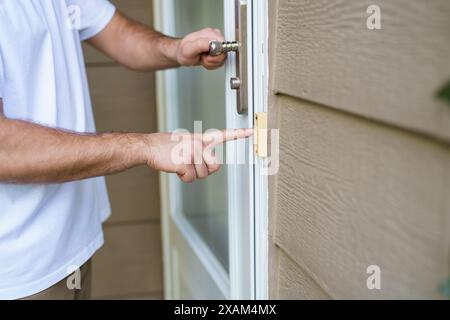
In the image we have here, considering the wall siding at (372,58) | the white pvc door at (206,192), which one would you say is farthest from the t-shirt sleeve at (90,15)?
the wall siding at (372,58)

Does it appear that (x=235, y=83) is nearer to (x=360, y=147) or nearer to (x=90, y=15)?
(x=360, y=147)

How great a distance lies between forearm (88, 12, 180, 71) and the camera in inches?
55.9

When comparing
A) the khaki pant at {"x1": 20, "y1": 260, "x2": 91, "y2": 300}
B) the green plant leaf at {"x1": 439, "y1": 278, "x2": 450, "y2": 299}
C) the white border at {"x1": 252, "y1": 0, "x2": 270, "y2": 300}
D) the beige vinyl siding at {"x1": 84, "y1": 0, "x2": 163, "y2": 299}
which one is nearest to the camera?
the green plant leaf at {"x1": 439, "y1": 278, "x2": 450, "y2": 299}

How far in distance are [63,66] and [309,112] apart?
25.3 inches

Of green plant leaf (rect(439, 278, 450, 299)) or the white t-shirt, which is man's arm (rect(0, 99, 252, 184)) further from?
green plant leaf (rect(439, 278, 450, 299))

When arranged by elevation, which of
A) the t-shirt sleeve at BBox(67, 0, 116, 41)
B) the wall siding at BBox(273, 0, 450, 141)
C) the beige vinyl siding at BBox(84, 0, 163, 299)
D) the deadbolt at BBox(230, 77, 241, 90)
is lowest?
the beige vinyl siding at BBox(84, 0, 163, 299)

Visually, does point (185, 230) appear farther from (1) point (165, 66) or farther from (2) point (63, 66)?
(2) point (63, 66)

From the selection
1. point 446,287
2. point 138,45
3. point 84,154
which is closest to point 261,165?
point 84,154

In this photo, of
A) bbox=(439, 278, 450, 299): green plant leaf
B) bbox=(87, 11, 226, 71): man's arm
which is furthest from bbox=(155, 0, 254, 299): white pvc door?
bbox=(439, 278, 450, 299): green plant leaf

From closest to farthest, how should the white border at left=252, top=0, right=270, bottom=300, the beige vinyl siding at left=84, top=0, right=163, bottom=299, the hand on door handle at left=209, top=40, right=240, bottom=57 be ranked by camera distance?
the white border at left=252, top=0, right=270, bottom=300
the hand on door handle at left=209, top=40, right=240, bottom=57
the beige vinyl siding at left=84, top=0, right=163, bottom=299

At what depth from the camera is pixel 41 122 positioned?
113 cm

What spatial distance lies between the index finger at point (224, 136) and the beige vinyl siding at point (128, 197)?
104 cm

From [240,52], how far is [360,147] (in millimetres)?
413
